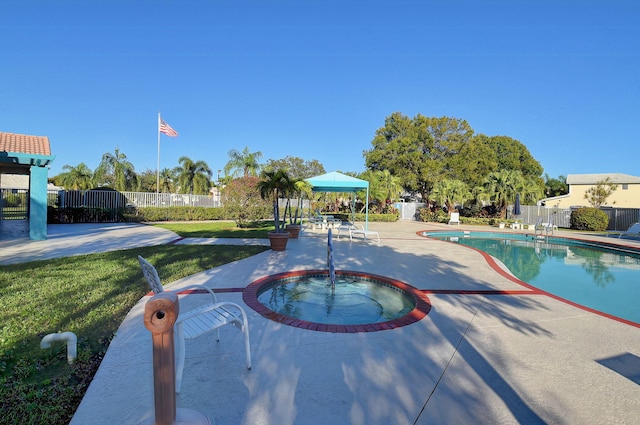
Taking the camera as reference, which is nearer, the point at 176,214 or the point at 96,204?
the point at 96,204

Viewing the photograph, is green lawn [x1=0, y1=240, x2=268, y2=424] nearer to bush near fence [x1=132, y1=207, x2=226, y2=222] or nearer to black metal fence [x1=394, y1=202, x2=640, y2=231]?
bush near fence [x1=132, y1=207, x2=226, y2=222]

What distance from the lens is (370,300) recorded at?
204 inches

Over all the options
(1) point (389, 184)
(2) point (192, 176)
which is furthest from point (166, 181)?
(1) point (389, 184)

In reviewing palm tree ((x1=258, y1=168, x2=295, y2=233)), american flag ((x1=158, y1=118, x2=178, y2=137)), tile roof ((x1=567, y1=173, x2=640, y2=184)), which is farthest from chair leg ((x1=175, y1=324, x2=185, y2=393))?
tile roof ((x1=567, y1=173, x2=640, y2=184))

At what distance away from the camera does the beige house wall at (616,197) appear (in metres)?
34.7

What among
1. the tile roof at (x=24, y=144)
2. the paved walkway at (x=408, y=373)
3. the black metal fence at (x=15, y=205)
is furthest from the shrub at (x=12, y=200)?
the paved walkway at (x=408, y=373)

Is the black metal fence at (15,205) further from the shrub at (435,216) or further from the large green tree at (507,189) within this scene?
the large green tree at (507,189)

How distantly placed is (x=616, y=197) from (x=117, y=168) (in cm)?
5503

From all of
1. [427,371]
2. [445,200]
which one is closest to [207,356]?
[427,371]

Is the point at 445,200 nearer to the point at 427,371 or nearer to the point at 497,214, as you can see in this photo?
the point at 497,214

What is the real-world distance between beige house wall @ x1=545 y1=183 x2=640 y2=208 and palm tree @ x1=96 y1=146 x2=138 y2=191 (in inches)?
1824

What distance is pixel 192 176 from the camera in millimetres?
33750

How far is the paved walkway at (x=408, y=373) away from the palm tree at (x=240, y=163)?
3198 cm

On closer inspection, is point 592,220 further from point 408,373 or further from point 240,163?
point 240,163
